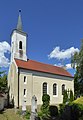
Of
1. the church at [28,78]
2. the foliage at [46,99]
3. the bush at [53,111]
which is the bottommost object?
the bush at [53,111]

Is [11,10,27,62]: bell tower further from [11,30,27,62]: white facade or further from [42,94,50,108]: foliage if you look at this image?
[42,94,50,108]: foliage

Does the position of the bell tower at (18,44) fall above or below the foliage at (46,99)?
above

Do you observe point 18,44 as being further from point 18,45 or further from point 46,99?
point 46,99

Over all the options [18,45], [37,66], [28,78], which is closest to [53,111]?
[28,78]

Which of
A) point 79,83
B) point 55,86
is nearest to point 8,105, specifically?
point 55,86

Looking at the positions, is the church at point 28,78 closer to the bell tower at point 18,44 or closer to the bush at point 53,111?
the bell tower at point 18,44

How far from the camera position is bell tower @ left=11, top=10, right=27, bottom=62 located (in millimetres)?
43344

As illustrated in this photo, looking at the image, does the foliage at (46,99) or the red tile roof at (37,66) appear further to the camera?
the red tile roof at (37,66)

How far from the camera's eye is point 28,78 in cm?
4103

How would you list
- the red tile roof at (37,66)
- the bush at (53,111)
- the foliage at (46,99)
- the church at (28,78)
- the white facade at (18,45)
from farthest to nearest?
1. the white facade at (18,45)
2. the red tile roof at (37,66)
3. the foliage at (46,99)
4. the church at (28,78)
5. the bush at (53,111)

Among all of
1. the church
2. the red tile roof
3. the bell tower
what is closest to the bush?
the church

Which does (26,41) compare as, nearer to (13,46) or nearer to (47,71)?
(13,46)

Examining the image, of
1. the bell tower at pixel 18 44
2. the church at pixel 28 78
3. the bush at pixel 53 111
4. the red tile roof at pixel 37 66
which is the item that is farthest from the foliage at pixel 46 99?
the bell tower at pixel 18 44

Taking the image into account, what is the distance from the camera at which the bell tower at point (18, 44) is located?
43.3 meters
